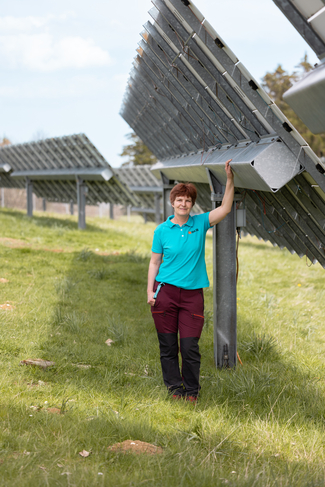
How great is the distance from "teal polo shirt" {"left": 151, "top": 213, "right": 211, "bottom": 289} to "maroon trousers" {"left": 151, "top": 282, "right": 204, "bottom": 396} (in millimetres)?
83

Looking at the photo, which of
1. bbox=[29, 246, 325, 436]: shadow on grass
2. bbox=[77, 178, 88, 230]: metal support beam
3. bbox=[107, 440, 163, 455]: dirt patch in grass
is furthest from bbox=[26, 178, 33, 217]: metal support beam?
bbox=[107, 440, 163, 455]: dirt patch in grass

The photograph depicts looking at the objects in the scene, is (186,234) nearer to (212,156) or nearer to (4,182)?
(212,156)

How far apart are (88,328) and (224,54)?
370 cm

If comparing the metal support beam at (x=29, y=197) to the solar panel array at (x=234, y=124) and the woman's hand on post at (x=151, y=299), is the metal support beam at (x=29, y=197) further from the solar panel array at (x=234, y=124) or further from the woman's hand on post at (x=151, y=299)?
the woman's hand on post at (x=151, y=299)

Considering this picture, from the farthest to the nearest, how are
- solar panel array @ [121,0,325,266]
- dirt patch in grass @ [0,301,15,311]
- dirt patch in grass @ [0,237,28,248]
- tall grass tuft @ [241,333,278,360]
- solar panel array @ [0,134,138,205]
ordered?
1. solar panel array @ [0,134,138,205]
2. dirt patch in grass @ [0,237,28,248]
3. dirt patch in grass @ [0,301,15,311]
4. tall grass tuft @ [241,333,278,360]
5. solar panel array @ [121,0,325,266]

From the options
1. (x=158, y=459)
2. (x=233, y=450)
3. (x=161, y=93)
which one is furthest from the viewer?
(x=161, y=93)

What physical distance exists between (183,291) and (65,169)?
50.8ft

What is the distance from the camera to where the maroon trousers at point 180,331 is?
4.12 meters

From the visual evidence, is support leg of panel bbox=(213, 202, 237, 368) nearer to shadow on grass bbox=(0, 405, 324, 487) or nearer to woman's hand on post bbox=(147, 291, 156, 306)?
woman's hand on post bbox=(147, 291, 156, 306)

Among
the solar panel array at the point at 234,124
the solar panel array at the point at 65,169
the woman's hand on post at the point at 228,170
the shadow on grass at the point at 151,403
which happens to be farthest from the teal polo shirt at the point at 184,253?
the solar panel array at the point at 65,169

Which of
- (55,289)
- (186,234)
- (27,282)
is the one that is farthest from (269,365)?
(27,282)

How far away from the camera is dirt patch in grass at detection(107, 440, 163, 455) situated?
3.07 m

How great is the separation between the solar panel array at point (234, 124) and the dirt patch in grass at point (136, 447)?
2.03m

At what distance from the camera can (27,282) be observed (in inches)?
326
